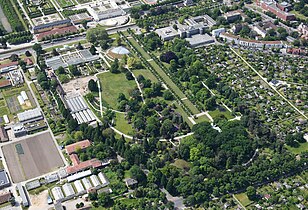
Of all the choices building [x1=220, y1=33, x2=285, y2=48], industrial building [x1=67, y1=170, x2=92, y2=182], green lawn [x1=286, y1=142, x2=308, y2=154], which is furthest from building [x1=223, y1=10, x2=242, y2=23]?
industrial building [x1=67, y1=170, x2=92, y2=182]

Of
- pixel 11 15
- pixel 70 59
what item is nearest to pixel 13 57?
pixel 70 59

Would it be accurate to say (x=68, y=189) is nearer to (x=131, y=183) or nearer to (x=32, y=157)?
(x=131, y=183)

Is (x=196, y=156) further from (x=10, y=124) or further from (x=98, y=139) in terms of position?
(x=10, y=124)

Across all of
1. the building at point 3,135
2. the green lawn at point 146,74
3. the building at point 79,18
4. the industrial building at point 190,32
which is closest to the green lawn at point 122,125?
the green lawn at point 146,74

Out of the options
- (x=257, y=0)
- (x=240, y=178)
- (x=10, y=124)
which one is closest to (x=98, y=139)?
(x=10, y=124)

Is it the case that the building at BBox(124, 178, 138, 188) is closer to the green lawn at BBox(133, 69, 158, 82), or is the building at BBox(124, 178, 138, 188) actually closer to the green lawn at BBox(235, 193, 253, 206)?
the green lawn at BBox(235, 193, 253, 206)
